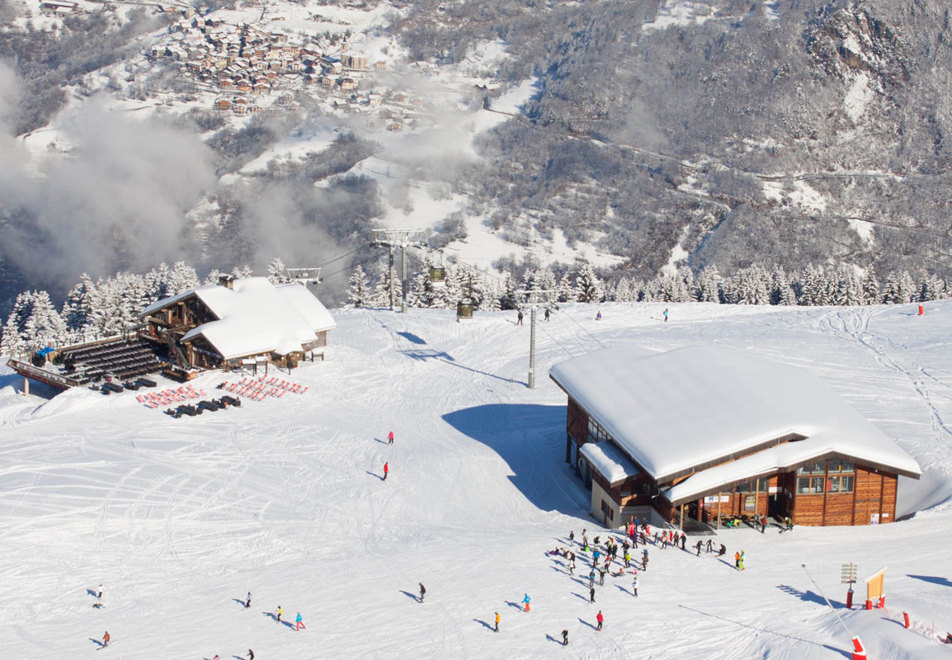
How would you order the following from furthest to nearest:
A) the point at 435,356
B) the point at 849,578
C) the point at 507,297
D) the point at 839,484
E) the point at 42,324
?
the point at 507,297, the point at 42,324, the point at 435,356, the point at 839,484, the point at 849,578

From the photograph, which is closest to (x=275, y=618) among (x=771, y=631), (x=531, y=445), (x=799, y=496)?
(x=771, y=631)

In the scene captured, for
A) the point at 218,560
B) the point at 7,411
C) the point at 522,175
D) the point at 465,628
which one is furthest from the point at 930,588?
the point at 522,175

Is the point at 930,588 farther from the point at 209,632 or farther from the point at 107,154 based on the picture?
the point at 107,154

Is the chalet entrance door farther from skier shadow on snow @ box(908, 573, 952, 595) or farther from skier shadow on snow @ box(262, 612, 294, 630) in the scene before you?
skier shadow on snow @ box(262, 612, 294, 630)

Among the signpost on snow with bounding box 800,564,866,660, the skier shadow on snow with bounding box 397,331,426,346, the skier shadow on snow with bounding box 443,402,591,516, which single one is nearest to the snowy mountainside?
the skier shadow on snow with bounding box 397,331,426,346

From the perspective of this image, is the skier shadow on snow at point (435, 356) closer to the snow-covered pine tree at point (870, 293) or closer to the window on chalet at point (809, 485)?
the window on chalet at point (809, 485)

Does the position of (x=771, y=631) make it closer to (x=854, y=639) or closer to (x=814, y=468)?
(x=854, y=639)

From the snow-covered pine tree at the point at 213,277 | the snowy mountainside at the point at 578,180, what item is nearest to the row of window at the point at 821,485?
the snow-covered pine tree at the point at 213,277
